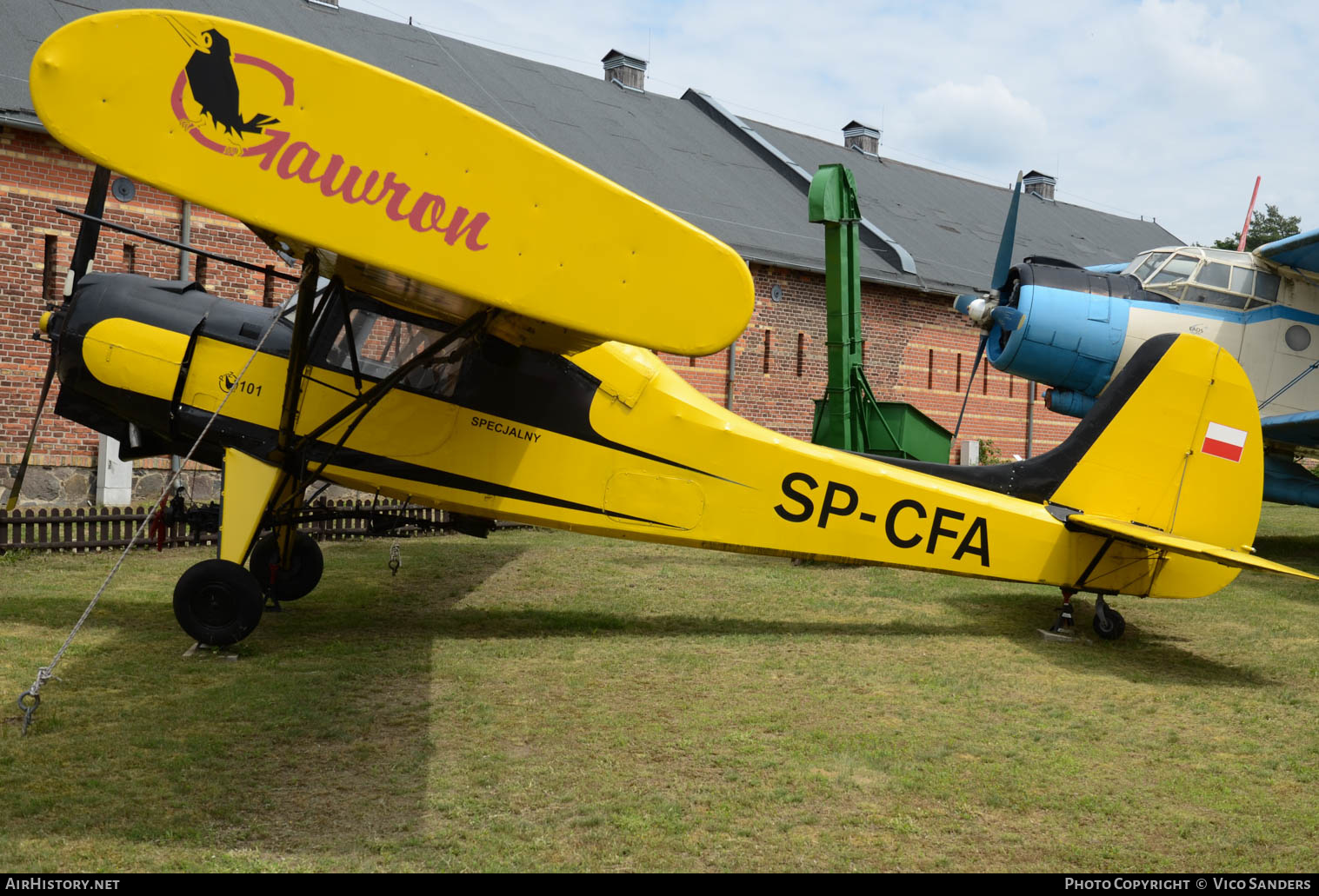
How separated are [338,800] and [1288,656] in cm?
749

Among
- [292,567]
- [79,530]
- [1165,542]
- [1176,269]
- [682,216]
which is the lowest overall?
[79,530]

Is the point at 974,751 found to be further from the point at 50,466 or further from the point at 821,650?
the point at 50,466

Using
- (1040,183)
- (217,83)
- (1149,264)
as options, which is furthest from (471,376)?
(1040,183)

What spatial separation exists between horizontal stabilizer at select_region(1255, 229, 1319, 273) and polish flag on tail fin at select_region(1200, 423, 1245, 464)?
18.4ft

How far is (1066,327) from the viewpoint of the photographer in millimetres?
13273

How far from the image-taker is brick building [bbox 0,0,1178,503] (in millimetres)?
14875

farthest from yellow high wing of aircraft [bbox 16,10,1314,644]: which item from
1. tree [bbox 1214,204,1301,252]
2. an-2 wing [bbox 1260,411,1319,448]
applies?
tree [bbox 1214,204,1301,252]

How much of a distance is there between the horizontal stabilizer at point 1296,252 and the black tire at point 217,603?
41.3ft

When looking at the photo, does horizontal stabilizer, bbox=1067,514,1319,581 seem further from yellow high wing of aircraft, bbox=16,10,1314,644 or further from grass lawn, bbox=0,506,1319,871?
grass lawn, bbox=0,506,1319,871

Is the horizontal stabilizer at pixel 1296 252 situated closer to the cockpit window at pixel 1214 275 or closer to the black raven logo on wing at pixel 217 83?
the cockpit window at pixel 1214 275

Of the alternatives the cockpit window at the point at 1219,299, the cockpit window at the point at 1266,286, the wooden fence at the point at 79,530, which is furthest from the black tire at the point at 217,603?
the cockpit window at the point at 1266,286

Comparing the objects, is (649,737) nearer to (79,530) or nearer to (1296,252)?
(79,530)

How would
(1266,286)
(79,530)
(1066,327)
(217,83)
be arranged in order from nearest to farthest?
(217,83) → (79,530) → (1066,327) → (1266,286)

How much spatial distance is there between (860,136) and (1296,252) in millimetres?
26723
